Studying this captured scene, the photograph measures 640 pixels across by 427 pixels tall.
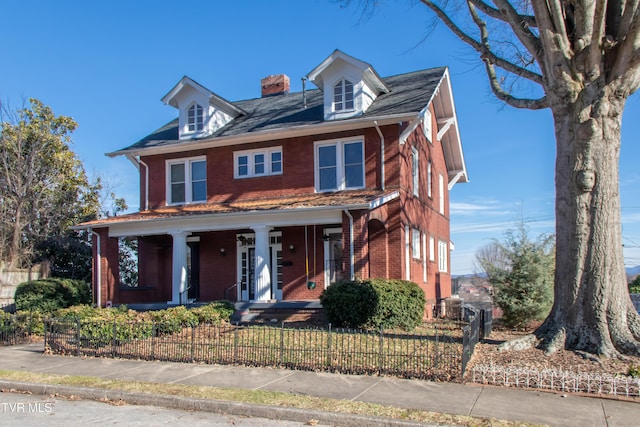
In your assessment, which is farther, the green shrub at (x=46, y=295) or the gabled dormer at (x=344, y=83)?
the gabled dormer at (x=344, y=83)

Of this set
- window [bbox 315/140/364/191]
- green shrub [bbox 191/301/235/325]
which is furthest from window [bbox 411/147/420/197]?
green shrub [bbox 191/301/235/325]

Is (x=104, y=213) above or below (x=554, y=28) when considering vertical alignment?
below

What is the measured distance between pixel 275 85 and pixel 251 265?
917 centimetres

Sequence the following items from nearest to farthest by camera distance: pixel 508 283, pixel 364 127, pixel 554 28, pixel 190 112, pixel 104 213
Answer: pixel 554 28
pixel 508 283
pixel 364 127
pixel 190 112
pixel 104 213

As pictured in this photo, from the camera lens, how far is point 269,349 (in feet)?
35.8

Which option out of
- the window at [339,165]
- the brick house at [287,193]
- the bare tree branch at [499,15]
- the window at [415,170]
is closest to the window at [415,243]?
the brick house at [287,193]

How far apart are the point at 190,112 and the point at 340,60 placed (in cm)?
663

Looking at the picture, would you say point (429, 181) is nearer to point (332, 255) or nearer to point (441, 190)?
point (441, 190)

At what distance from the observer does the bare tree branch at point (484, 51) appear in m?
12.1

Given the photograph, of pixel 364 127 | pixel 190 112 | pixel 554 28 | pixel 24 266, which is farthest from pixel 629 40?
pixel 24 266

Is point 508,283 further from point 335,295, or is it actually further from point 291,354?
point 291,354

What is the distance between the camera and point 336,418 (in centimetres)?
728

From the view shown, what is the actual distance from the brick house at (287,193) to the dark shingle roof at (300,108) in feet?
0.29

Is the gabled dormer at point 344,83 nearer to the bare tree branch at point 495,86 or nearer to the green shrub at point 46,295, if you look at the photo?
the bare tree branch at point 495,86
